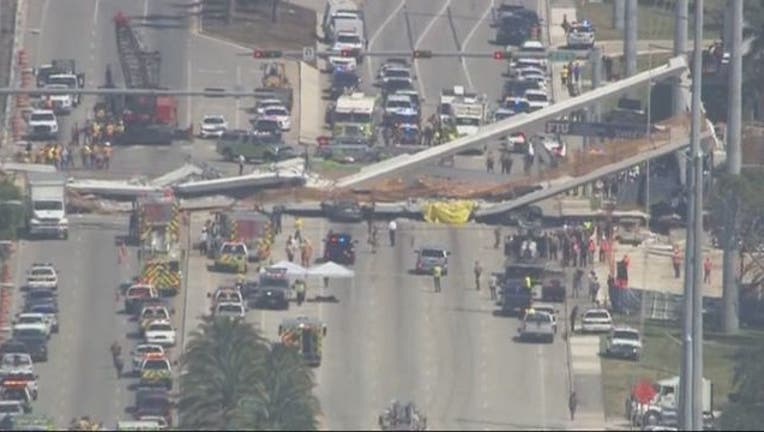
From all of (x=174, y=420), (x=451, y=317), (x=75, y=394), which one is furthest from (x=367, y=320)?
(x=174, y=420)

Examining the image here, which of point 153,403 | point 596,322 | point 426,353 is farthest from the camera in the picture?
point 596,322

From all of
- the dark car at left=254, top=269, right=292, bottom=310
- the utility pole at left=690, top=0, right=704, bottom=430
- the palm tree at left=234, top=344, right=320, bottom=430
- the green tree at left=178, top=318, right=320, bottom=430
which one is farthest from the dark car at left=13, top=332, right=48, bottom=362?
the utility pole at left=690, top=0, right=704, bottom=430

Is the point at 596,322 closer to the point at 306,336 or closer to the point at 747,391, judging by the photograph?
the point at 306,336

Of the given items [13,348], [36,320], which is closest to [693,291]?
[13,348]

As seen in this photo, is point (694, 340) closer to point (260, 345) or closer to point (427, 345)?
point (260, 345)

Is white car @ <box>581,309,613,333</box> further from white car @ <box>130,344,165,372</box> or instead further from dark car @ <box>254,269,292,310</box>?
white car @ <box>130,344,165,372</box>

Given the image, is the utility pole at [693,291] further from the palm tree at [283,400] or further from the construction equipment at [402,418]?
the palm tree at [283,400]
